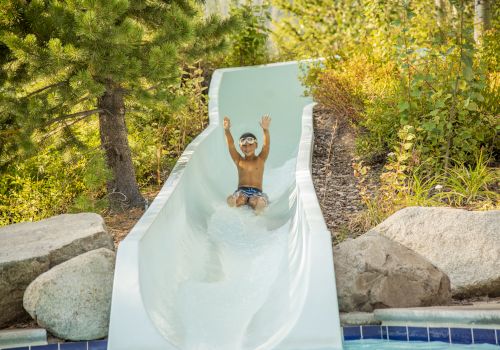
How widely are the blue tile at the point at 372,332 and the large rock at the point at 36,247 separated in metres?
1.93

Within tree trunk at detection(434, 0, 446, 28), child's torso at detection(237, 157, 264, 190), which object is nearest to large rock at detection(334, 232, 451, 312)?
child's torso at detection(237, 157, 264, 190)

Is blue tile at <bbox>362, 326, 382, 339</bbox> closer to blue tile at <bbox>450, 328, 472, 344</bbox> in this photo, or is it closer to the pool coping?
the pool coping

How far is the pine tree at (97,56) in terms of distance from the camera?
520 centimetres

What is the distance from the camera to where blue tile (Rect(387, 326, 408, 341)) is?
375 cm

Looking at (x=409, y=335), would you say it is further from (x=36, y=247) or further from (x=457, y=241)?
(x=36, y=247)

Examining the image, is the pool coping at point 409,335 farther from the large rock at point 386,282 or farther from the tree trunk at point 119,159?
the tree trunk at point 119,159

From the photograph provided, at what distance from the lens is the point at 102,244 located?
185 inches

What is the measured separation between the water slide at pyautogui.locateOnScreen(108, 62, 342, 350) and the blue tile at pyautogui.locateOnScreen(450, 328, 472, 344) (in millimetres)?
623

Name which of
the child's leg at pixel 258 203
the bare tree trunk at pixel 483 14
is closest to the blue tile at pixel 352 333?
the child's leg at pixel 258 203

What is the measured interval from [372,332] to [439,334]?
37cm

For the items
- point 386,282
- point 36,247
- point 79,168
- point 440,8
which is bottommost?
Result: point 386,282

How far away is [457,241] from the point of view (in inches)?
175

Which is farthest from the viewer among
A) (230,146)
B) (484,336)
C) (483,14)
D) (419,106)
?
(483,14)

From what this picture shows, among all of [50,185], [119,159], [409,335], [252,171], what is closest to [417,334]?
[409,335]
